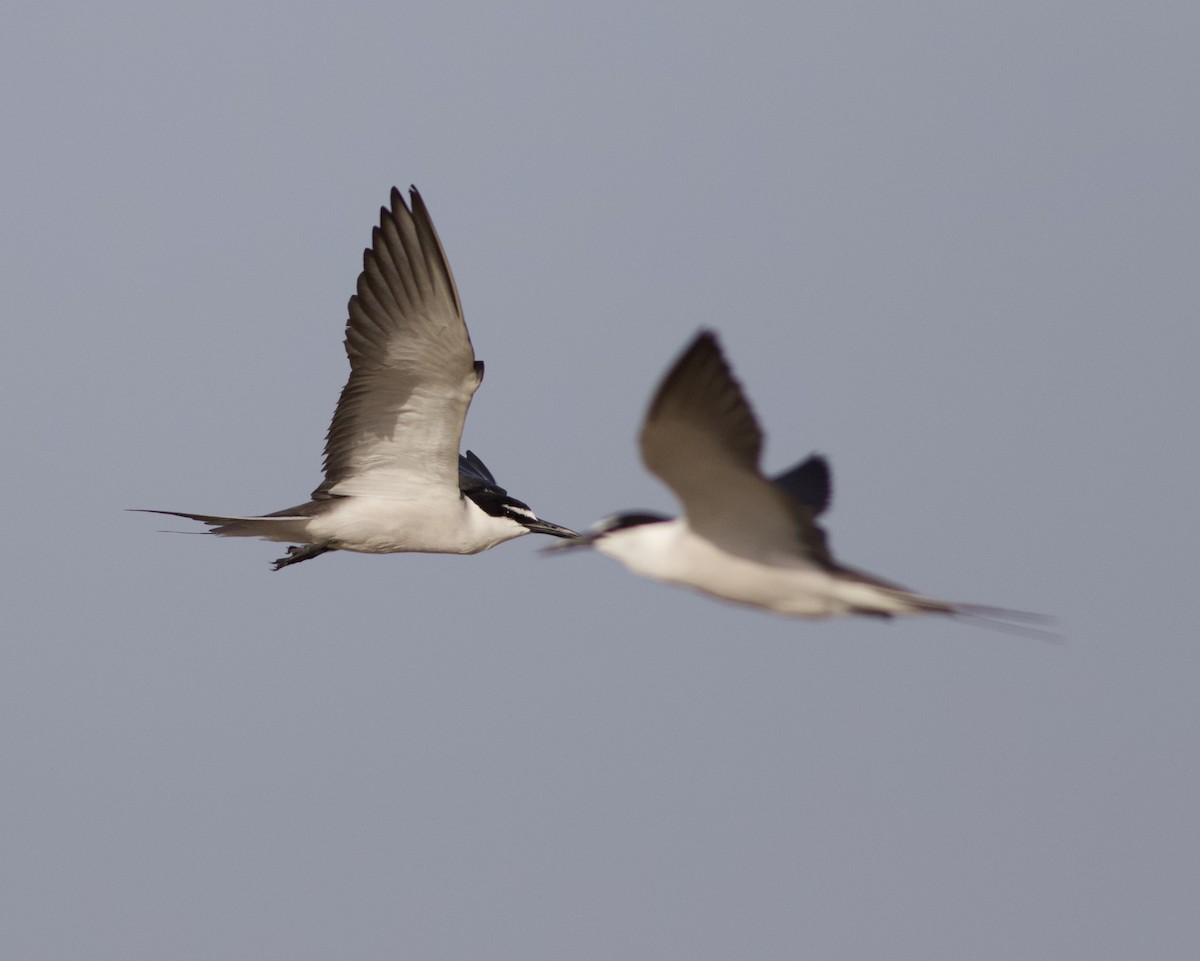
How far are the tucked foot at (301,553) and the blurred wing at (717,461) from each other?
5952mm

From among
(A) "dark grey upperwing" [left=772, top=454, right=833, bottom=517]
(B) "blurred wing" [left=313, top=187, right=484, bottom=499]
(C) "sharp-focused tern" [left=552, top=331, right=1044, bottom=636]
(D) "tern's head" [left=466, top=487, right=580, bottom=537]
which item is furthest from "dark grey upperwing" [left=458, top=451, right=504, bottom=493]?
(C) "sharp-focused tern" [left=552, top=331, right=1044, bottom=636]

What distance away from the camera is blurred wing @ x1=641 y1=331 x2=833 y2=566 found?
7035 mm

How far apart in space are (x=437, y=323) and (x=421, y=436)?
105 cm

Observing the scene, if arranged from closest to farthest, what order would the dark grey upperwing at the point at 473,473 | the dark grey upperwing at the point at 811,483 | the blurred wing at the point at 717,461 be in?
the blurred wing at the point at 717,461, the dark grey upperwing at the point at 811,483, the dark grey upperwing at the point at 473,473

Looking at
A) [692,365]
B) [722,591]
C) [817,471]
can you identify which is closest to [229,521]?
[817,471]

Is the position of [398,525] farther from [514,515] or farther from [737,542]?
[737,542]

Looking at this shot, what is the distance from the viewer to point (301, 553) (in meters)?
13.6

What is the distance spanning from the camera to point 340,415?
12.9 meters

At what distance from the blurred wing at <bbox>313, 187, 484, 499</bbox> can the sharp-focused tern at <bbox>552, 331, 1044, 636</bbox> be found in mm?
4054

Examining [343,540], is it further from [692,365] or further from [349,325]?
[692,365]

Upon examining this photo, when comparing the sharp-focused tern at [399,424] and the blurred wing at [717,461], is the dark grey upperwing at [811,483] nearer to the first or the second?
the blurred wing at [717,461]

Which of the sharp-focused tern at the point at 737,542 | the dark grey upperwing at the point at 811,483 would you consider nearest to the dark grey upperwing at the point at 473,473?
the dark grey upperwing at the point at 811,483

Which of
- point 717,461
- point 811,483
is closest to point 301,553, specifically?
point 811,483

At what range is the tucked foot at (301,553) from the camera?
524 inches
